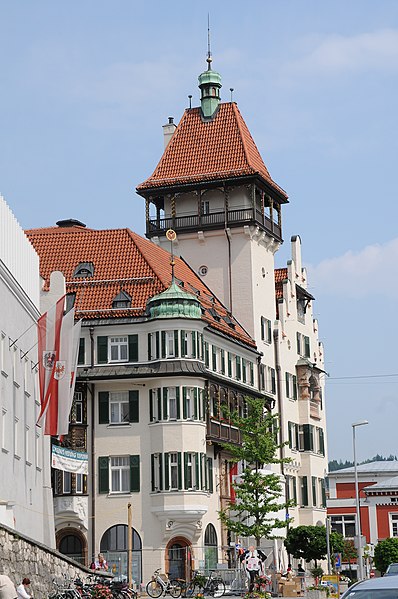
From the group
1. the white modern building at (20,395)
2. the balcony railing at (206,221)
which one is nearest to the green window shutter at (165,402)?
the white modern building at (20,395)

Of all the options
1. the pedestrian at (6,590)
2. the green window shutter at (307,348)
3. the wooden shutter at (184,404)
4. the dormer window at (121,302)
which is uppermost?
the green window shutter at (307,348)

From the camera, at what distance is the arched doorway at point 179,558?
61438 mm

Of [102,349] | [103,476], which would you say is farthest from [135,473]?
[102,349]

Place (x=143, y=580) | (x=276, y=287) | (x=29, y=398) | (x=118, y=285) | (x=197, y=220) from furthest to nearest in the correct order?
(x=276, y=287)
(x=197, y=220)
(x=118, y=285)
(x=143, y=580)
(x=29, y=398)

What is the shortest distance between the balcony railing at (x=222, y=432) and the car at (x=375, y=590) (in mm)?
47202

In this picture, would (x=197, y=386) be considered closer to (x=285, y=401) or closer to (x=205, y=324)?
(x=205, y=324)

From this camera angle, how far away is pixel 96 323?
6325cm

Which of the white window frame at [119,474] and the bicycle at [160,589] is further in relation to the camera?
the white window frame at [119,474]

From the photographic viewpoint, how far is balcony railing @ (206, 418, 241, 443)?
62.8m

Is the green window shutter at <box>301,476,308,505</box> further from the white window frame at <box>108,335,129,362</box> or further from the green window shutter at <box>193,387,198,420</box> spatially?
the white window frame at <box>108,335,129,362</box>

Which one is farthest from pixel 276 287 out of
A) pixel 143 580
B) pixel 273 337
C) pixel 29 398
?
pixel 29 398

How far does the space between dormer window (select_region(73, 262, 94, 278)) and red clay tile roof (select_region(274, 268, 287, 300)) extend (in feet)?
53.1

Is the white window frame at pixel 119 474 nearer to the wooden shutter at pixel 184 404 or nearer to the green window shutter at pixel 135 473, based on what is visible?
the green window shutter at pixel 135 473

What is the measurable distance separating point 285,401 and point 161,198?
1448cm
